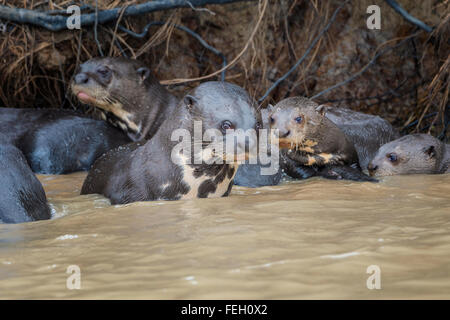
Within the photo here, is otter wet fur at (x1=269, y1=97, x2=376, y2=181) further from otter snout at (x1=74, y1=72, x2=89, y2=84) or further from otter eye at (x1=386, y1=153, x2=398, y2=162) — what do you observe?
otter snout at (x1=74, y1=72, x2=89, y2=84)

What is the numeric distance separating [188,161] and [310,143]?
1.48 metres

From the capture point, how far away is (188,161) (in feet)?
10.6

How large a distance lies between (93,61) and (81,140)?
65 cm

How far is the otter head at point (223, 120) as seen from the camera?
2.99 m

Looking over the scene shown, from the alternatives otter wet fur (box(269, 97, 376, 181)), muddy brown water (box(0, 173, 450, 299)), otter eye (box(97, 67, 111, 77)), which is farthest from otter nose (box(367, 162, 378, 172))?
otter eye (box(97, 67, 111, 77))

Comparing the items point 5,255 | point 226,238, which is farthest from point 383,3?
point 5,255

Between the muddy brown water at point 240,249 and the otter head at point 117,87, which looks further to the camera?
the otter head at point 117,87

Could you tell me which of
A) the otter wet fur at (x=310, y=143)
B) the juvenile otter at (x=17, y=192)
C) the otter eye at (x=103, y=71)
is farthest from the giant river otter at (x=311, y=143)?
the juvenile otter at (x=17, y=192)

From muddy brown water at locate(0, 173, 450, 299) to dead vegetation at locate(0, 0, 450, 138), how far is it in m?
3.04

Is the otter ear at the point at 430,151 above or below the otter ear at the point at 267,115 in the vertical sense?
below

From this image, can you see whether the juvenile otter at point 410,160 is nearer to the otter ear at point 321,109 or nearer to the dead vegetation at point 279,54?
the otter ear at point 321,109

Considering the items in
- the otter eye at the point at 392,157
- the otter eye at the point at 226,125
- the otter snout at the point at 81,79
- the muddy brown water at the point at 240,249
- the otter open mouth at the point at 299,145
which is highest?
the otter snout at the point at 81,79

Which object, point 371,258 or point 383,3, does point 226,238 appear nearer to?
point 371,258

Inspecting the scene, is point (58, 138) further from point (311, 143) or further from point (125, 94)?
point (311, 143)
